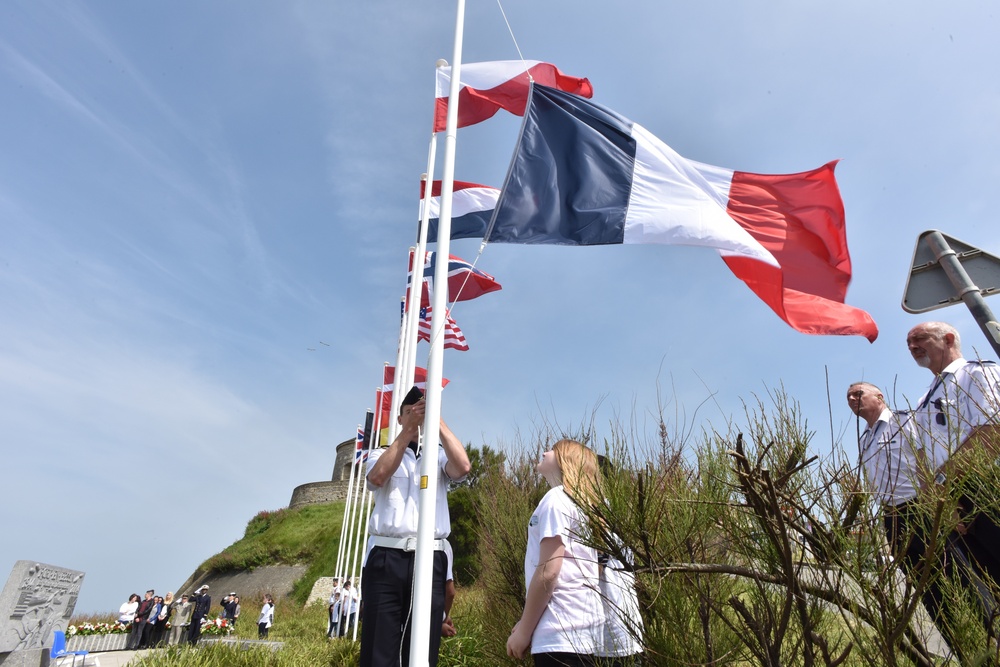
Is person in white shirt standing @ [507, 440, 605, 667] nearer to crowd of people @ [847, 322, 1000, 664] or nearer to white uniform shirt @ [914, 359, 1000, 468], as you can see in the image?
crowd of people @ [847, 322, 1000, 664]

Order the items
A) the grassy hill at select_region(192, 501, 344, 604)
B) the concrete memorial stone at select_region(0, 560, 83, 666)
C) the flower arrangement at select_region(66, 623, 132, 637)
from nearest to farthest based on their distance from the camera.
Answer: the concrete memorial stone at select_region(0, 560, 83, 666)
the flower arrangement at select_region(66, 623, 132, 637)
the grassy hill at select_region(192, 501, 344, 604)

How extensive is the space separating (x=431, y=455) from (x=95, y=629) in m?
15.4

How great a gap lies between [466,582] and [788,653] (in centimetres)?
1712

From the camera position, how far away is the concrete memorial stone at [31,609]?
6.43 metres

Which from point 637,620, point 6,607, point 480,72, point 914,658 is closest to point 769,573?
point 914,658

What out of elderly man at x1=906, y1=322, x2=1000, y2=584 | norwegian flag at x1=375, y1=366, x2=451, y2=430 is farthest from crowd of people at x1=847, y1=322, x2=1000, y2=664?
norwegian flag at x1=375, y1=366, x2=451, y2=430

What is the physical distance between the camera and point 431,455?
327 cm

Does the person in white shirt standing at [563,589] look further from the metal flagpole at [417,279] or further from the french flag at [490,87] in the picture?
the french flag at [490,87]

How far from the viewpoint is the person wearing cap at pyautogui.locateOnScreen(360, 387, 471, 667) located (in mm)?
2957

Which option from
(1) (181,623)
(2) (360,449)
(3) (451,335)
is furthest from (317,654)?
(1) (181,623)

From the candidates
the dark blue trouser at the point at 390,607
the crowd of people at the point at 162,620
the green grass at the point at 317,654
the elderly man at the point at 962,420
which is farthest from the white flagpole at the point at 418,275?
the crowd of people at the point at 162,620

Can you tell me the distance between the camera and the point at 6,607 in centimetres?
639

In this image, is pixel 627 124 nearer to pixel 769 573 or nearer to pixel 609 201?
pixel 609 201

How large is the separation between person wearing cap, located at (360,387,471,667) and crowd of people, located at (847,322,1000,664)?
6.37 feet
